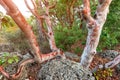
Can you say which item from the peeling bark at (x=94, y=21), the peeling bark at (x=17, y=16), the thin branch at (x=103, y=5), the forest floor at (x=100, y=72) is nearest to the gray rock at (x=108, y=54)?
the forest floor at (x=100, y=72)

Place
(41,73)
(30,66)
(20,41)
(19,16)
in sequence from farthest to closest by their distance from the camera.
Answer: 1. (20,41)
2. (30,66)
3. (41,73)
4. (19,16)

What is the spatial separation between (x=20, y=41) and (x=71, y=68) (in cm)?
349

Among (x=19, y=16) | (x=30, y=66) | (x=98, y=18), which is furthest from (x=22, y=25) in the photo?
(x=30, y=66)

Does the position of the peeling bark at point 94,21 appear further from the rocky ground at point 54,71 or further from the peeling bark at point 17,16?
the peeling bark at point 17,16

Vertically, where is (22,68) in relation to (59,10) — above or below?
below

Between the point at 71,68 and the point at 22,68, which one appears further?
the point at 71,68

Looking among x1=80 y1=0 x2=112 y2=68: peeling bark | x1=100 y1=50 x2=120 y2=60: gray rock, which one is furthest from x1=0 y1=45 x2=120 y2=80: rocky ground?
x1=100 y1=50 x2=120 y2=60: gray rock

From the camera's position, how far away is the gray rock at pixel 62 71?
159 inches

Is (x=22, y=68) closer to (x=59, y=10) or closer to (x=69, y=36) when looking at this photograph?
(x=69, y=36)

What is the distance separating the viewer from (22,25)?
265 centimetres

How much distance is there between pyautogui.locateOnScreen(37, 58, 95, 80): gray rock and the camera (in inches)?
159

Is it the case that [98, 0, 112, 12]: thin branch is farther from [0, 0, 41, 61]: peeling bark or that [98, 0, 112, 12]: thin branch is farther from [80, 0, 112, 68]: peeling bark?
[0, 0, 41, 61]: peeling bark

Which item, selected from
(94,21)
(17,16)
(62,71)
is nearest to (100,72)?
(62,71)

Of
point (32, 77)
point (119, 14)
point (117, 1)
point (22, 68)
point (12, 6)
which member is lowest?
point (32, 77)
